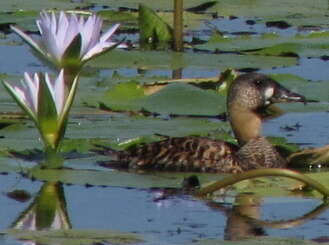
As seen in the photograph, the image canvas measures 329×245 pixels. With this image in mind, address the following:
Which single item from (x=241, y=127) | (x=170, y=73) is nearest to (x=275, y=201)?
(x=241, y=127)

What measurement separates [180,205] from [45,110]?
96 centimetres

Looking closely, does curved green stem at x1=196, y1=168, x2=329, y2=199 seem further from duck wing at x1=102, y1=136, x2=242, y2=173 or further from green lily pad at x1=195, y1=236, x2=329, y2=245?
duck wing at x1=102, y1=136, x2=242, y2=173

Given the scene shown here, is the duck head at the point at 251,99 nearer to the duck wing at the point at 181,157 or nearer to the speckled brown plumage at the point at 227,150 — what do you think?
the speckled brown plumage at the point at 227,150

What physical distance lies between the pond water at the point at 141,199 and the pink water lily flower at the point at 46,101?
0.80 feet

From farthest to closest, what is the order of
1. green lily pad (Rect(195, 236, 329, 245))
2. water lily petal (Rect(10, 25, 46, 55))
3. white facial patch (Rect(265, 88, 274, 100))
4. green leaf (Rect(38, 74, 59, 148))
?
white facial patch (Rect(265, 88, 274, 100)) < water lily petal (Rect(10, 25, 46, 55)) < green leaf (Rect(38, 74, 59, 148)) < green lily pad (Rect(195, 236, 329, 245))

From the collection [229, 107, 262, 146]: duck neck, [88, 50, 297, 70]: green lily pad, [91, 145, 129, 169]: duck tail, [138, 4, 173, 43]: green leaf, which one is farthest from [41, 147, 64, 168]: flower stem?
[138, 4, 173, 43]: green leaf

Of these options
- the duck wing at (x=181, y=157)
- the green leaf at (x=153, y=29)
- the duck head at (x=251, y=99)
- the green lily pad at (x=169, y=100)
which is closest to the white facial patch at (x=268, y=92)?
the duck head at (x=251, y=99)

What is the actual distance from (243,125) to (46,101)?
1786mm

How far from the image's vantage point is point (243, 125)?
35.7 feet

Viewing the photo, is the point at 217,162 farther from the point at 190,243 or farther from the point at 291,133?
the point at 190,243

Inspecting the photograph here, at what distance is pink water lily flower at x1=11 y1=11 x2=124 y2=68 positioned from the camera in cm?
953

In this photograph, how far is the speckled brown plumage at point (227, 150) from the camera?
10.4m

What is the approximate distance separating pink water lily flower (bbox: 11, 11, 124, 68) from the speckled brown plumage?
34.3 inches

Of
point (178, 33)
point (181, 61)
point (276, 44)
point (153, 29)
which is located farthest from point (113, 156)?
point (153, 29)
